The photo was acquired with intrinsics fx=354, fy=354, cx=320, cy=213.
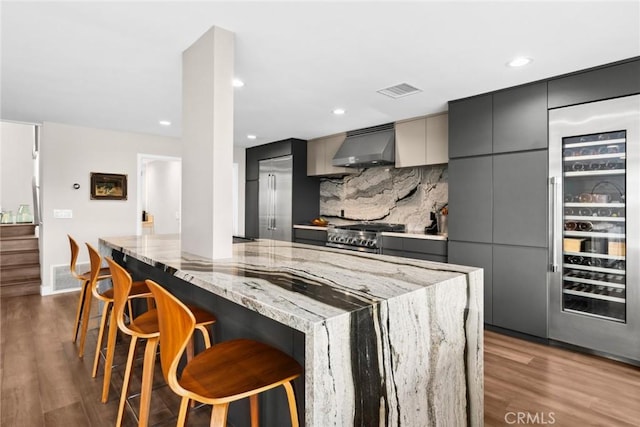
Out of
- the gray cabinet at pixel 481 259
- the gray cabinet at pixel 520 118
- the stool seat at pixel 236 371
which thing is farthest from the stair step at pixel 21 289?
the gray cabinet at pixel 520 118

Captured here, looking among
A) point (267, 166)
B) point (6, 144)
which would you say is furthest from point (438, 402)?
point (6, 144)

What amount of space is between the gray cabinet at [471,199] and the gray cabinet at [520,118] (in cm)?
23

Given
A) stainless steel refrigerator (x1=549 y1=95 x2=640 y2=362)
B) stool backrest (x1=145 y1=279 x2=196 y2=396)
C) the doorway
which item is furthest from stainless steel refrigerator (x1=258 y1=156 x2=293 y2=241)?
stool backrest (x1=145 y1=279 x2=196 y2=396)

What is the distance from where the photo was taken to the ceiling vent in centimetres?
319

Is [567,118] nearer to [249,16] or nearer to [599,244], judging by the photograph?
[599,244]

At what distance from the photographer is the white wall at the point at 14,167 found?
6.62m

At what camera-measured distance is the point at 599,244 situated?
9.23ft

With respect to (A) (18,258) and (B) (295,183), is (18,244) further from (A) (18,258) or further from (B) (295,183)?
(B) (295,183)

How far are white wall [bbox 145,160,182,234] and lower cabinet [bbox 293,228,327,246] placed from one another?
3.09 meters

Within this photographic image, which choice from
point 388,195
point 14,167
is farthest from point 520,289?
point 14,167

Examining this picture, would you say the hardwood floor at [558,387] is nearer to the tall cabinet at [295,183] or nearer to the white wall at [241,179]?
the tall cabinet at [295,183]

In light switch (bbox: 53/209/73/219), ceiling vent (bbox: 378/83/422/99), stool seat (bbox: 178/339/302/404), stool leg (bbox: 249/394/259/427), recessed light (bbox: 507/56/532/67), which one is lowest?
stool leg (bbox: 249/394/259/427)

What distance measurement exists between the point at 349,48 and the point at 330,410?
88.4 inches

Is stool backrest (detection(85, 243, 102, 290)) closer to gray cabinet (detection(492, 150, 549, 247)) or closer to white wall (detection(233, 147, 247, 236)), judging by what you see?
gray cabinet (detection(492, 150, 549, 247))
